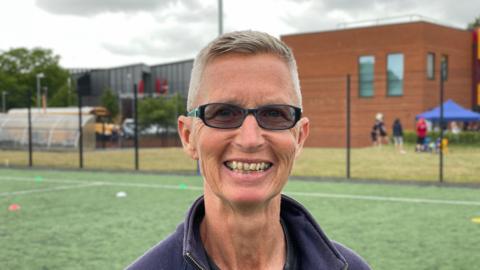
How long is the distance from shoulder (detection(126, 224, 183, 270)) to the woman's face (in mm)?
192

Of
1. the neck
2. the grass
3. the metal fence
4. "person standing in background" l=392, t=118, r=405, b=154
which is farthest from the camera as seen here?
"person standing in background" l=392, t=118, r=405, b=154

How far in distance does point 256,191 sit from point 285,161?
5.0 inches

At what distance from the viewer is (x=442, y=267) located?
6.07m

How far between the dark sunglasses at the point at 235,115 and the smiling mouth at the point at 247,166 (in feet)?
0.33

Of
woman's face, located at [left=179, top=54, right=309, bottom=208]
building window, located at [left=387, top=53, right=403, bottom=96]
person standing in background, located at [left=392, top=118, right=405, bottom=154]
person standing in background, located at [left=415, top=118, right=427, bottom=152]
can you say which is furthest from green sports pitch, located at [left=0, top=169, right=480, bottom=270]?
building window, located at [left=387, top=53, right=403, bottom=96]

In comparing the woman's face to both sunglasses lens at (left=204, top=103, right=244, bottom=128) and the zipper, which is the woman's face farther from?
the zipper

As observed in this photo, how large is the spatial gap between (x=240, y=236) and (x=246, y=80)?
452 mm

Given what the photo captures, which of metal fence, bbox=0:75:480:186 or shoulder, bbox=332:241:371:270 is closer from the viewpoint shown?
shoulder, bbox=332:241:371:270

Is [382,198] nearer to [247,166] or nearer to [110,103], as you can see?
[247,166]

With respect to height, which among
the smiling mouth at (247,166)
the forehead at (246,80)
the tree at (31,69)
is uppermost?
the tree at (31,69)

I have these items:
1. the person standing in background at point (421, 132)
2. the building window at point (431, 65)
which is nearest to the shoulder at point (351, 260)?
the person standing in background at point (421, 132)

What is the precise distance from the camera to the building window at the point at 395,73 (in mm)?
33566

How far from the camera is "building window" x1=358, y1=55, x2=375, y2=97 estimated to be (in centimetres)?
3481

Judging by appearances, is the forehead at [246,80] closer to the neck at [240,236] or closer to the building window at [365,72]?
the neck at [240,236]
